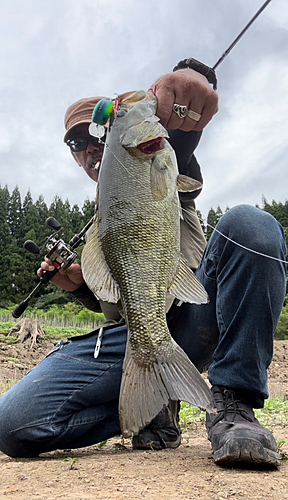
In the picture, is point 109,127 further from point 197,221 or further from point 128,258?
point 197,221

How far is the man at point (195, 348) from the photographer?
6.50 ft

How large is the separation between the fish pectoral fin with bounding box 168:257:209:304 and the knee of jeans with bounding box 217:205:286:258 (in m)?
0.41

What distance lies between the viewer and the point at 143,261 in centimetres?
179

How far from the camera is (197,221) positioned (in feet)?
9.50

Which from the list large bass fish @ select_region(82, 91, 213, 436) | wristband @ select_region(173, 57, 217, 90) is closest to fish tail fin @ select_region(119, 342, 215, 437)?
large bass fish @ select_region(82, 91, 213, 436)

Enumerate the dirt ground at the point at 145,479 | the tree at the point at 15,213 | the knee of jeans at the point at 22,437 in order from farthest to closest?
the tree at the point at 15,213 < the knee of jeans at the point at 22,437 < the dirt ground at the point at 145,479

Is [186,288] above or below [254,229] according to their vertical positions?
below

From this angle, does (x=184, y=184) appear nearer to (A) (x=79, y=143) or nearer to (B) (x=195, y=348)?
(B) (x=195, y=348)

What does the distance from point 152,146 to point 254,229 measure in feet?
2.28

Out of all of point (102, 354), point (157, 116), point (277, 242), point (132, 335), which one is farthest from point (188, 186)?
point (102, 354)

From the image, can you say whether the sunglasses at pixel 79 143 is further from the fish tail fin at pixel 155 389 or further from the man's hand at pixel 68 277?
the fish tail fin at pixel 155 389

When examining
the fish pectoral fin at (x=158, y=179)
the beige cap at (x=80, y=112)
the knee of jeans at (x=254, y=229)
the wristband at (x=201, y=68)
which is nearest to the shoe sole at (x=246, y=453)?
the knee of jeans at (x=254, y=229)

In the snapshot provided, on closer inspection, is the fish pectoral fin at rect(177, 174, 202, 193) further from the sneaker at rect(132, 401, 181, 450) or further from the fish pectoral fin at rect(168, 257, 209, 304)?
the sneaker at rect(132, 401, 181, 450)

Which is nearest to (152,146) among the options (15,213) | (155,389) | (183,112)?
(183,112)
